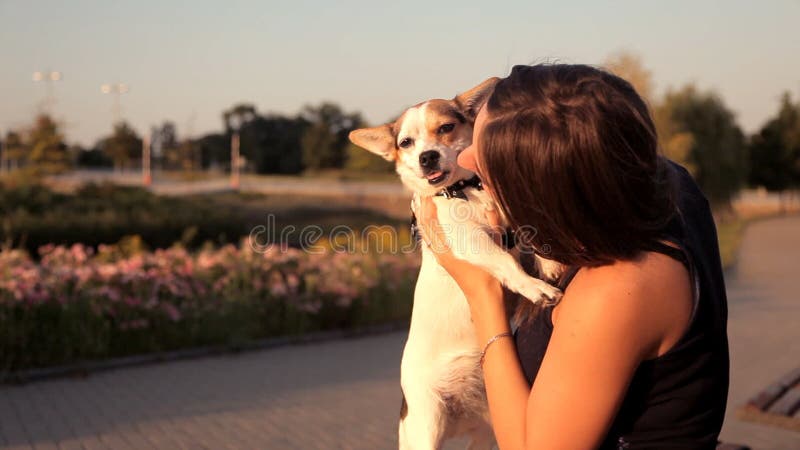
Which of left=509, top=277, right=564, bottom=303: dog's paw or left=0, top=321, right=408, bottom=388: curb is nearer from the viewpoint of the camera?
left=509, top=277, right=564, bottom=303: dog's paw

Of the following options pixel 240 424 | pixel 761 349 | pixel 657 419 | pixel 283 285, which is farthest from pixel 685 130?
pixel 657 419

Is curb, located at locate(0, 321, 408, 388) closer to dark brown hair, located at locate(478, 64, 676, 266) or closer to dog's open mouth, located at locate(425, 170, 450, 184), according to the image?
dog's open mouth, located at locate(425, 170, 450, 184)

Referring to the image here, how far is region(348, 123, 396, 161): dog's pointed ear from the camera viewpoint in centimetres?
381

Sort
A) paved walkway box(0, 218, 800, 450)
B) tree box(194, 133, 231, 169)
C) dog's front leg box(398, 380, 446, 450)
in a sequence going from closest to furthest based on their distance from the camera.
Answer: dog's front leg box(398, 380, 446, 450)
paved walkway box(0, 218, 800, 450)
tree box(194, 133, 231, 169)

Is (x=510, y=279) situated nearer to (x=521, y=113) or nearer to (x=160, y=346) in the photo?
(x=521, y=113)

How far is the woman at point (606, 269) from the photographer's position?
1477mm

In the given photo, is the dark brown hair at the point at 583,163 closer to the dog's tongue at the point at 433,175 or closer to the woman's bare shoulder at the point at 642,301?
the woman's bare shoulder at the point at 642,301

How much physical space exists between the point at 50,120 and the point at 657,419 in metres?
37.0

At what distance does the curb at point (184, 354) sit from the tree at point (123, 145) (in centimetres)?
4805

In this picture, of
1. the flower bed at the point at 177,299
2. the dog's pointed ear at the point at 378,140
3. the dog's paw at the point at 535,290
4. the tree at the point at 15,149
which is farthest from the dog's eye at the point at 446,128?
the tree at the point at 15,149

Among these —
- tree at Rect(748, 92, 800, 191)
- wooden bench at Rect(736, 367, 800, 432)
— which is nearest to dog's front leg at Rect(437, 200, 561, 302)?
wooden bench at Rect(736, 367, 800, 432)

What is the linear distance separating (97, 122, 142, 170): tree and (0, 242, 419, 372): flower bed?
45.9m

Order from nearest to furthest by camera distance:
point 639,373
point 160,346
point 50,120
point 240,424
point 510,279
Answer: point 639,373 → point 510,279 → point 240,424 → point 160,346 → point 50,120

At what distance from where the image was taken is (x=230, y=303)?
8008 millimetres
